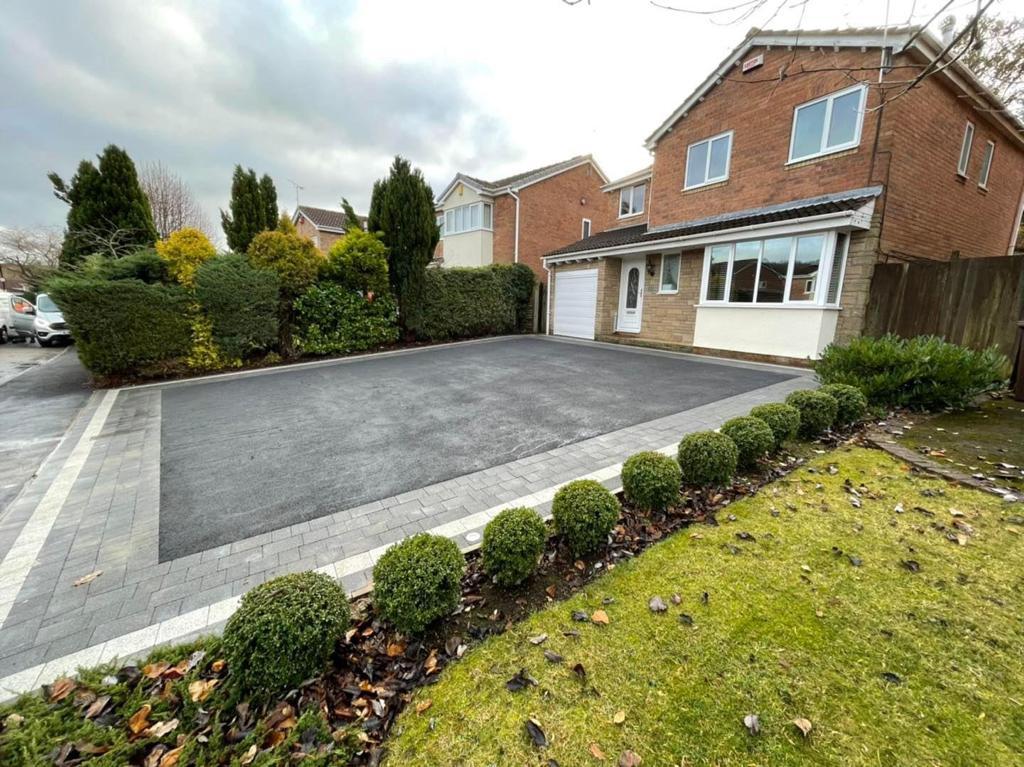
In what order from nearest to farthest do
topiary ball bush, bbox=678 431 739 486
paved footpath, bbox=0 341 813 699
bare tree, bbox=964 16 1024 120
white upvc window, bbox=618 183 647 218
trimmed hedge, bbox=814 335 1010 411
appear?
paved footpath, bbox=0 341 813 699 < topiary ball bush, bbox=678 431 739 486 < trimmed hedge, bbox=814 335 1010 411 < bare tree, bbox=964 16 1024 120 < white upvc window, bbox=618 183 647 218

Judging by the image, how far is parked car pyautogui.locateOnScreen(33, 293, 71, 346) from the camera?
15242 millimetres

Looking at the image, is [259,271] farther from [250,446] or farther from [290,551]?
[290,551]

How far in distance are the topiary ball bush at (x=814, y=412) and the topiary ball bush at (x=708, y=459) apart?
1676 millimetres

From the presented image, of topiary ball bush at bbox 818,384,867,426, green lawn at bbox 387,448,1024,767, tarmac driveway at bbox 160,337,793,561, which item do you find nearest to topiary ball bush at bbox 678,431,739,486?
green lawn at bbox 387,448,1024,767

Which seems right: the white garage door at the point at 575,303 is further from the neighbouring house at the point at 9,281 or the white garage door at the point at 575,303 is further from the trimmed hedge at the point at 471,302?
the neighbouring house at the point at 9,281

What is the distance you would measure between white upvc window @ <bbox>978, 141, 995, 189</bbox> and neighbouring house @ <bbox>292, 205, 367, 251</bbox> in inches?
1112

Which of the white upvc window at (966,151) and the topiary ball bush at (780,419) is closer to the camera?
→ the topiary ball bush at (780,419)

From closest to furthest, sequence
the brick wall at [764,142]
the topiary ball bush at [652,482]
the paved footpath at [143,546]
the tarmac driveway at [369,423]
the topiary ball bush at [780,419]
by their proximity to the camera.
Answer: the paved footpath at [143,546]
the topiary ball bush at [652,482]
the tarmac driveway at [369,423]
the topiary ball bush at [780,419]
the brick wall at [764,142]

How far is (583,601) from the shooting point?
235 cm

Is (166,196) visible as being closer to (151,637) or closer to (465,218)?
(465,218)

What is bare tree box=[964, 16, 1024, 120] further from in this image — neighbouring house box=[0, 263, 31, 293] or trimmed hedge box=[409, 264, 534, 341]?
neighbouring house box=[0, 263, 31, 293]

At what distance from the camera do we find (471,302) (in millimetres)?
14641

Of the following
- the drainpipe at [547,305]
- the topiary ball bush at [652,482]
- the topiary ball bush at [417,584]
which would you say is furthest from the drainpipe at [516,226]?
the topiary ball bush at [417,584]

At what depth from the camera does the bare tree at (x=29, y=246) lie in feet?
75.5
